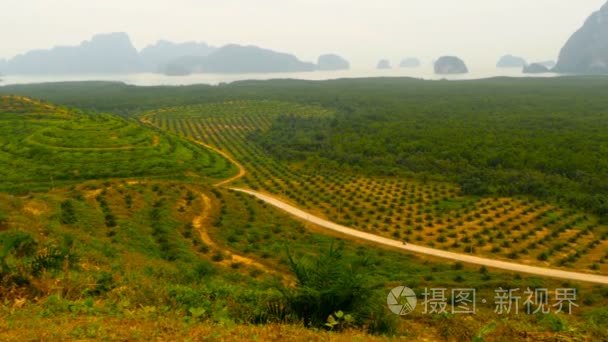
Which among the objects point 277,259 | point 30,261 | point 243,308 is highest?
point 30,261

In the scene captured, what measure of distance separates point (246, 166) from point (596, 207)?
188 feet

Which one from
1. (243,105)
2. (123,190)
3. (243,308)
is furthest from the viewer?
(243,105)

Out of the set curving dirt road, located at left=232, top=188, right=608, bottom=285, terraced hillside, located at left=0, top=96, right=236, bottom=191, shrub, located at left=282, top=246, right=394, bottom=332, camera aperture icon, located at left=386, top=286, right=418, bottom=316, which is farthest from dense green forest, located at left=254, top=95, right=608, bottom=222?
shrub, located at left=282, top=246, right=394, bottom=332

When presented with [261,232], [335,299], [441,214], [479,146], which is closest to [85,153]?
[261,232]

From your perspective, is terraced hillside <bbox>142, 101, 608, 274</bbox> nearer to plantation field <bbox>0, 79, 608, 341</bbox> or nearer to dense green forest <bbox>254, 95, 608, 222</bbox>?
plantation field <bbox>0, 79, 608, 341</bbox>

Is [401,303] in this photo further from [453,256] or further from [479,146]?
[479,146]

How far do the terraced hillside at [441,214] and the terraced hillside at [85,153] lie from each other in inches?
449

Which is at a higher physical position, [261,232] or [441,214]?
[261,232]

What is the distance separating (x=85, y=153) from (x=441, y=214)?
195 ft

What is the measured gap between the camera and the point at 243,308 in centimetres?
1121

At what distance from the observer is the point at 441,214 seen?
5044 centimetres

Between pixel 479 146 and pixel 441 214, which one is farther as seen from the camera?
pixel 479 146

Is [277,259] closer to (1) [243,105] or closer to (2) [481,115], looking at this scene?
(2) [481,115]

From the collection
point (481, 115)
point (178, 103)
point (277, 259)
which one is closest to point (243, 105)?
point (178, 103)
